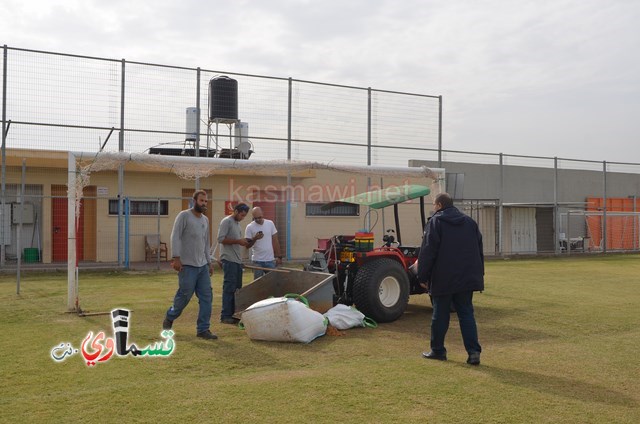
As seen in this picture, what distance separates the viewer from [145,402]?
4.98 m

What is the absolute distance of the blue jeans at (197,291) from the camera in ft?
25.0

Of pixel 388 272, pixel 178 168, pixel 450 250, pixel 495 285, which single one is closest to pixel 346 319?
pixel 388 272

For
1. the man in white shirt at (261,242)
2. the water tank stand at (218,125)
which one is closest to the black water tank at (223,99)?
the water tank stand at (218,125)

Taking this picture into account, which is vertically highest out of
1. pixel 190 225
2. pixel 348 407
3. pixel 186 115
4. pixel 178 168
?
pixel 186 115

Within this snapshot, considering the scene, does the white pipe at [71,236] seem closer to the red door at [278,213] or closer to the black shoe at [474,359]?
the black shoe at [474,359]

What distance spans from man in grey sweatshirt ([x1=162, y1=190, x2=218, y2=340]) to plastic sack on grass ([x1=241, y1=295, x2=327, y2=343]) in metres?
0.53

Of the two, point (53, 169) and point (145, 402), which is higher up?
point (53, 169)

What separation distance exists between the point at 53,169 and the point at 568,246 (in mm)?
18748

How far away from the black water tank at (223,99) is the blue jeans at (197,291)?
37.7 feet

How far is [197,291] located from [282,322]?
48.3 inches

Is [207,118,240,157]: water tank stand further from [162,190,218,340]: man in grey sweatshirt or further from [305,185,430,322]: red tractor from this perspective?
[162,190,218,340]: man in grey sweatshirt

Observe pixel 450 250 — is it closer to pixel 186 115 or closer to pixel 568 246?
pixel 186 115

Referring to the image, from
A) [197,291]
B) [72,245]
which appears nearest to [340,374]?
[197,291]

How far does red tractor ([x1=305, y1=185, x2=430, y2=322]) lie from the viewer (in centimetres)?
873
